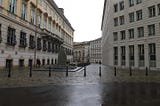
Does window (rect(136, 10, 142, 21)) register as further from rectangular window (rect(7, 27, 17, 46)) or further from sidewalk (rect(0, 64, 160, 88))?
rectangular window (rect(7, 27, 17, 46))

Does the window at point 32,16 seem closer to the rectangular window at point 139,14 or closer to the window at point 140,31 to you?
the rectangular window at point 139,14

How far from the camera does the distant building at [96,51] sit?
12275 cm

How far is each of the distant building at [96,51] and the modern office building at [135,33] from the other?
84.4 metres

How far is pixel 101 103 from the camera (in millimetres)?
5969

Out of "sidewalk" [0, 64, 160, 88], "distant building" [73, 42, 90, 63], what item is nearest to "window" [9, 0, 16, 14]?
"sidewalk" [0, 64, 160, 88]

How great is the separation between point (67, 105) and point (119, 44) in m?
31.4

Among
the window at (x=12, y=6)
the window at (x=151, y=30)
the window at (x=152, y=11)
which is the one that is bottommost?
the window at (x=151, y=30)

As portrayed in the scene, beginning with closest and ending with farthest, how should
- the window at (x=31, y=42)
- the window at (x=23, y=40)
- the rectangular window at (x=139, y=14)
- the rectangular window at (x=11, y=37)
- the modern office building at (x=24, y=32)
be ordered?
the modern office building at (x=24, y=32)
the rectangular window at (x=11, y=37)
the window at (x=23, y=40)
the window at (x=31, y=42)
the rectangular window at (x=139, y=14)

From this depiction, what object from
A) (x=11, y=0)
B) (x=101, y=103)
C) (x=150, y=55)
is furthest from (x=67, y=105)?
(x=150, y=55)

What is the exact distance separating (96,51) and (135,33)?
306ft

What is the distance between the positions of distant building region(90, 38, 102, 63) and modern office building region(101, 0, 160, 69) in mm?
84448

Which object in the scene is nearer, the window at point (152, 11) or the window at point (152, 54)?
the window at point (152, 54)

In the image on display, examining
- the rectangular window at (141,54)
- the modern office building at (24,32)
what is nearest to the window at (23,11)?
the modern office building at (24,32)

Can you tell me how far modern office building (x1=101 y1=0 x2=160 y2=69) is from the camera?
92.0ft
